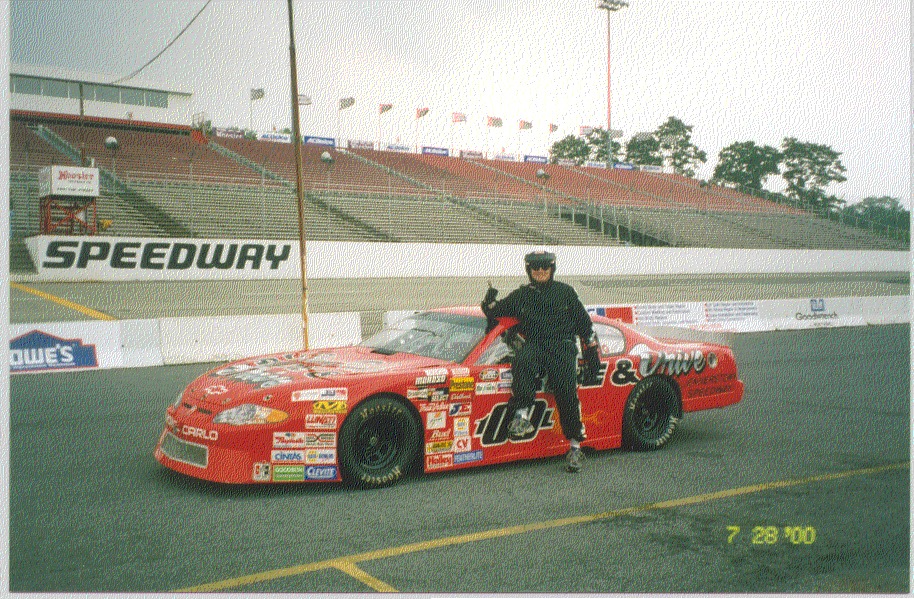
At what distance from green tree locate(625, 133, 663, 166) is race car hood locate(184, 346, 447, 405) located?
41.8 m

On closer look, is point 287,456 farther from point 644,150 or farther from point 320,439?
point 644,150

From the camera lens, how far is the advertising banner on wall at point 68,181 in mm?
23281

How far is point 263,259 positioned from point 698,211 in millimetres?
21669

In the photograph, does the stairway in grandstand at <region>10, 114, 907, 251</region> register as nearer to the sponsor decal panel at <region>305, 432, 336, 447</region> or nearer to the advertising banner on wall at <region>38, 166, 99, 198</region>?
the advertising banner on wall at <region>38, 166, 99, 198</region>

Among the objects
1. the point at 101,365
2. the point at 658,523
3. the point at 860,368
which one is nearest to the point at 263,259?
the point at 101,365

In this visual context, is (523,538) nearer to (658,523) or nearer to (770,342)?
(658,523)

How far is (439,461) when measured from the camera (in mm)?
5543

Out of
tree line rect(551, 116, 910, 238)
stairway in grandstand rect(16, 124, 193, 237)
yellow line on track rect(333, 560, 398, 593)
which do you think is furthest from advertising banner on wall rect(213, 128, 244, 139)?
yellow line on track rect(333, 560, 398, 593)

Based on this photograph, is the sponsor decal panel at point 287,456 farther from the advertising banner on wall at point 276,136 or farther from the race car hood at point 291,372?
the advertising banner on wall at point 276,136

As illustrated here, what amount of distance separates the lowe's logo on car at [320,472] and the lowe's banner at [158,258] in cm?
1999

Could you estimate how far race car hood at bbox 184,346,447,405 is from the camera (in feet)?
17.0

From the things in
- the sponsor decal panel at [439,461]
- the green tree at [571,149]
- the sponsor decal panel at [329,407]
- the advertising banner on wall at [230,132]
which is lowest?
the sponsor decal panel at [439,461]

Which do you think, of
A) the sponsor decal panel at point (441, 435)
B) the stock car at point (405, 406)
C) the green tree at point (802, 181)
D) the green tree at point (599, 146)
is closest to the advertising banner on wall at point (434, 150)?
the green tree at point (599, 146)
